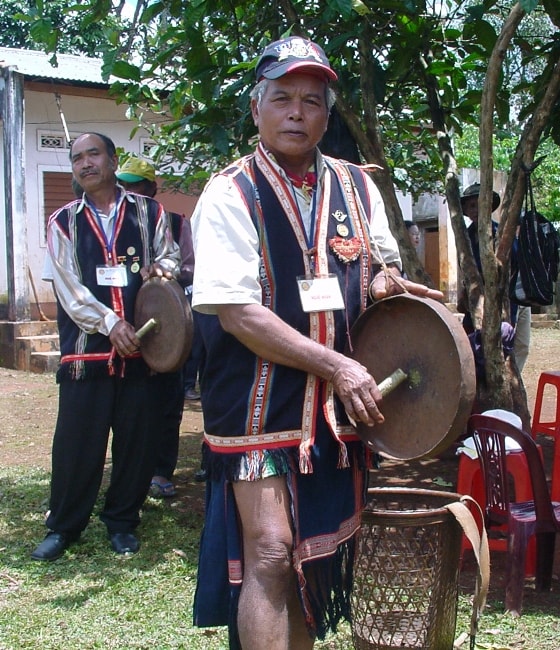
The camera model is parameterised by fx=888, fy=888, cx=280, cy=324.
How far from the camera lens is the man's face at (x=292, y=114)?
8.29 ft

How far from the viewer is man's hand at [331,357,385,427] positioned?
2330 mm

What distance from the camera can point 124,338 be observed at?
4.30m

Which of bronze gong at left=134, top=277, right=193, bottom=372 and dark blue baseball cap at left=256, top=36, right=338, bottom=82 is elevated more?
dark blue baseball cap at left=256, top=36, right=338, bottom=82

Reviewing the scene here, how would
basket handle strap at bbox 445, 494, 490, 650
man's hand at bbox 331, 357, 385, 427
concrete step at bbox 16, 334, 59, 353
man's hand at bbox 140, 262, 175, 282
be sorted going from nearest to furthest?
1. man's hand at bbox 331, 357, 385, 427
2. basket handle strap at bbox 445, 494, 490, 650
3. man's hand at bbox 140, 262, 175, 282
4. concrete step at bbox 16, 334, 59, 353

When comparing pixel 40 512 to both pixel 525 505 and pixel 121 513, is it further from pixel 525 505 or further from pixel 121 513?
pixel 525 505

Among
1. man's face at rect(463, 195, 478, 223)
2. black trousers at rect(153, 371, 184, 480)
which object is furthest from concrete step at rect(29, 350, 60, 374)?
man's face at rect(463, 195, 478, 223)

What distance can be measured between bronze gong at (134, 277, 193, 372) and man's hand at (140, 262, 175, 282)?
39mm

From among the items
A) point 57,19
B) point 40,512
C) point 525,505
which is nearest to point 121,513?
point 40,512

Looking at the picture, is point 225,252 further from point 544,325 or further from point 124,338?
point 544,325

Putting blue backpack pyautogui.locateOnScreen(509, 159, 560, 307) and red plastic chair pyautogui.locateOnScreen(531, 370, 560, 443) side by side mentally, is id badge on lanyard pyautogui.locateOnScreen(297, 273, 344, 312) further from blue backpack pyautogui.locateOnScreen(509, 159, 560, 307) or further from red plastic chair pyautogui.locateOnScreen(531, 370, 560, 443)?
blue backpack pyautogui.locateOnScreen(509, 159, 560, 307)

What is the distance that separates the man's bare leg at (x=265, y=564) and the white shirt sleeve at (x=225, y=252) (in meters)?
0.52

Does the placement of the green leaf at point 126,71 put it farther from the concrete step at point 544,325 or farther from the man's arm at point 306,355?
the concrete step at point 544,325

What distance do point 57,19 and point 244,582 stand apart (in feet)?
56.1

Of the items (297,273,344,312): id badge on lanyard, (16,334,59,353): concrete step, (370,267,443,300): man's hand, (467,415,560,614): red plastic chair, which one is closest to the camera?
(297,273,344,312): id badge on lanyard
